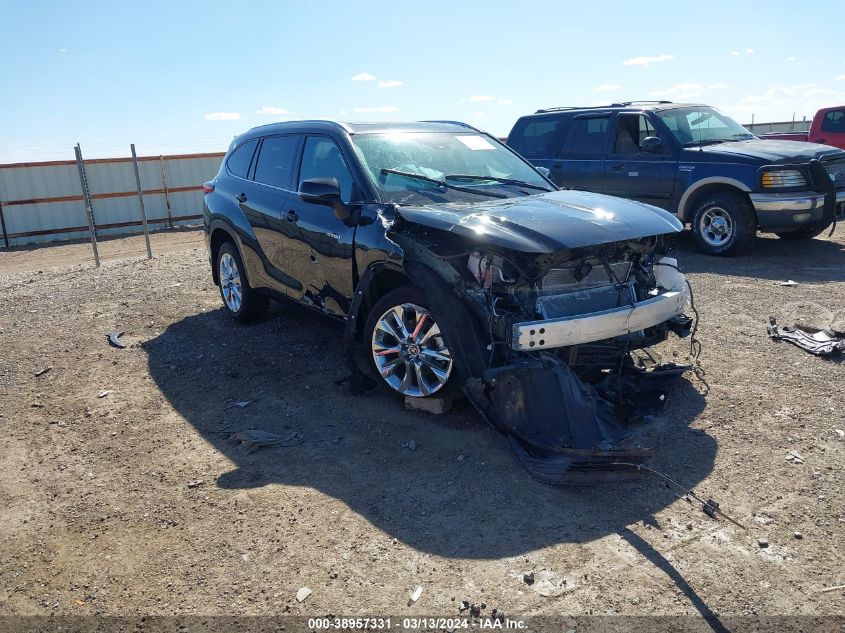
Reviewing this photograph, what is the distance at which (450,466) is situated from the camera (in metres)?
4.08

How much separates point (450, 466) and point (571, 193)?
93.8 inches

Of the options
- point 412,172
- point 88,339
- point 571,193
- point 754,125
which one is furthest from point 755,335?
point 754,125

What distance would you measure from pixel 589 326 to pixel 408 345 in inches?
47.5

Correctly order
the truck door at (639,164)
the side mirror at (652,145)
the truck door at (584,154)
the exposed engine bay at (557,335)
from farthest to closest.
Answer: the truck door at (584,154) → the truck door at (639,164) → the side mirror at (652,145) → the exposed engine bay at (557,335)

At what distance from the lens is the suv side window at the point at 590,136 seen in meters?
10.5

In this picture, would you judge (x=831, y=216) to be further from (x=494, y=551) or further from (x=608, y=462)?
(x=494, y=551)

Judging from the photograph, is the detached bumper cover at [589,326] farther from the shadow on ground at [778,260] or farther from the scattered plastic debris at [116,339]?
the shadow on ground at [778,260]

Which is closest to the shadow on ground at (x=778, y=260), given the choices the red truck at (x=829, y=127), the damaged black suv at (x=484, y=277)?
the damaged black suv at (x=484, y=277)

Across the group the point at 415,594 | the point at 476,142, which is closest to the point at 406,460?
the point at 415,594

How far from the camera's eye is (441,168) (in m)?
5.45

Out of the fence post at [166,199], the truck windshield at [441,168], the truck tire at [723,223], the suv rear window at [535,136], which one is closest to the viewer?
the truck windshield at [441,168]

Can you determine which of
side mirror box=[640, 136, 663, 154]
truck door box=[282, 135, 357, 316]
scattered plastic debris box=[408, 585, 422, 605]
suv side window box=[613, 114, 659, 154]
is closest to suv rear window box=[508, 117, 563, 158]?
suv side window box=[613, 114, 659, 154]

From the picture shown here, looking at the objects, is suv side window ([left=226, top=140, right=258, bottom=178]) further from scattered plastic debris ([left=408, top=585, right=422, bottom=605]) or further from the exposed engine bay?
scattered plastic debris ([left=408, top=585, right=422, bottom=605])

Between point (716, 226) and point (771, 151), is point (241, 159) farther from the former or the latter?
point (771, 151)
